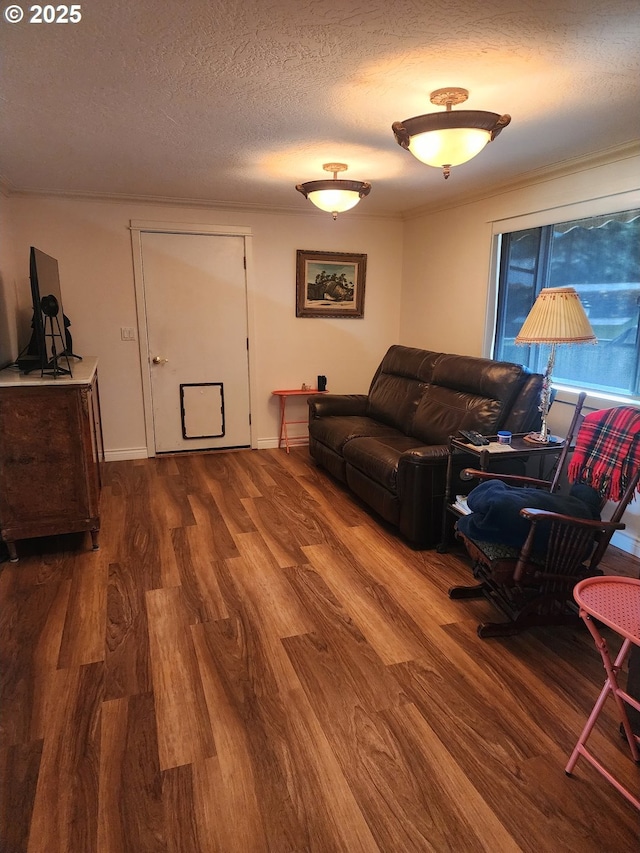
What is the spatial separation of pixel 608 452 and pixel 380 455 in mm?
1406

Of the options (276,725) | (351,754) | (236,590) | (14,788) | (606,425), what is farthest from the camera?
(236,590)

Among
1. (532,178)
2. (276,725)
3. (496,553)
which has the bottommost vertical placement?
(276,725)

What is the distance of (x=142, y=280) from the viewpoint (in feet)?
14.8

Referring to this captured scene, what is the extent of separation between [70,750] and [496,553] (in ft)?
5.70

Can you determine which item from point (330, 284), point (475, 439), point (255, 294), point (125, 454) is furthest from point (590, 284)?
point (125, 454)

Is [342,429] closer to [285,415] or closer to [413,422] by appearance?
[413,422]

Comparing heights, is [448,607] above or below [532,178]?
below

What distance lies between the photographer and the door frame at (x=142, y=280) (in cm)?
444

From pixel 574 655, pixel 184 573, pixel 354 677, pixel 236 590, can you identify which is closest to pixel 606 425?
pixel 574 655

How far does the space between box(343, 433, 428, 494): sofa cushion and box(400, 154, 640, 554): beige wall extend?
1.06 metres

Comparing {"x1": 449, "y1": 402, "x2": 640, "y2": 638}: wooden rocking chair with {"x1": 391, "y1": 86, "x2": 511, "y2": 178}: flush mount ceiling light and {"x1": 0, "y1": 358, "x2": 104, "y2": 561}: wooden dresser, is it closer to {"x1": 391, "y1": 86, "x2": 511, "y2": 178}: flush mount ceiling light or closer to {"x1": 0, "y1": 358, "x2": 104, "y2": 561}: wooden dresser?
{"x1": 391, "y1": 86, "x2": 511, "y2": 178}: flush mount ceiling light

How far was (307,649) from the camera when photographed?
2.17 metres

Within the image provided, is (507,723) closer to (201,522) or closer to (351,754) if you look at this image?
(351,754)

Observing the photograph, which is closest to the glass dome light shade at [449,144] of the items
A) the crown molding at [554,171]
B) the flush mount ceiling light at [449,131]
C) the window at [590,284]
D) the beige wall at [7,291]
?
the flush mount ceiling light at [449,131]
